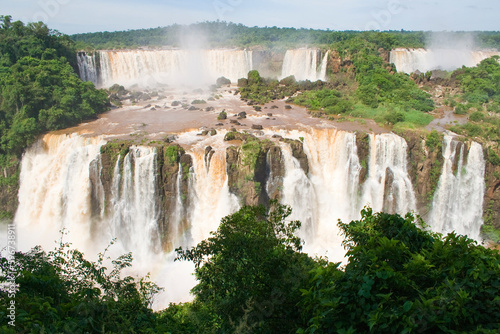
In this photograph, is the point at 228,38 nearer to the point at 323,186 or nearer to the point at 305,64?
the point at 305,64

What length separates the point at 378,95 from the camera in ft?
87.8

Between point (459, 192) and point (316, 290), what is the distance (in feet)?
53.8

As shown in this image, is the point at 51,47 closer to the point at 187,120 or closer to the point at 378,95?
the point at 187,120

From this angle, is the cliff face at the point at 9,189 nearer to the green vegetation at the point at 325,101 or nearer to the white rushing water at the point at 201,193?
the white rushing water at the point at 201,193

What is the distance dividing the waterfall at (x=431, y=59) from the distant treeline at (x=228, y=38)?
1536 mm

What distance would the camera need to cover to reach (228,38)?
2030 inches

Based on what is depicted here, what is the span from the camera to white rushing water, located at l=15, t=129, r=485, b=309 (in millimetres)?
17172

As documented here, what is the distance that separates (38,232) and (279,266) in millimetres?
15817

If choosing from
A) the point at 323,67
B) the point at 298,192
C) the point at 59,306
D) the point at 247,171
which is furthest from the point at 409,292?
the point at 323,67

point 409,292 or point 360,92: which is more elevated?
point 360,92

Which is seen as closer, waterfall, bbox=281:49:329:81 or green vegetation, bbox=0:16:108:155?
green vegetation, bbox=0:16:108:155

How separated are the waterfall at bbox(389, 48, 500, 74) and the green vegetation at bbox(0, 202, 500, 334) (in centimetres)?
3327

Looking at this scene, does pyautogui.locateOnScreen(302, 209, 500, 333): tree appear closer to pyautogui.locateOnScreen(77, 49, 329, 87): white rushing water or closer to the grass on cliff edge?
the grass on cliff edge

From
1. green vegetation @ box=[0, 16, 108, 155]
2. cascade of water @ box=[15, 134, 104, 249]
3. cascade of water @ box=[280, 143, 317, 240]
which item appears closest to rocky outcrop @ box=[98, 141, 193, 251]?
cascade of water @ box=[15, 134, 104, 249]
